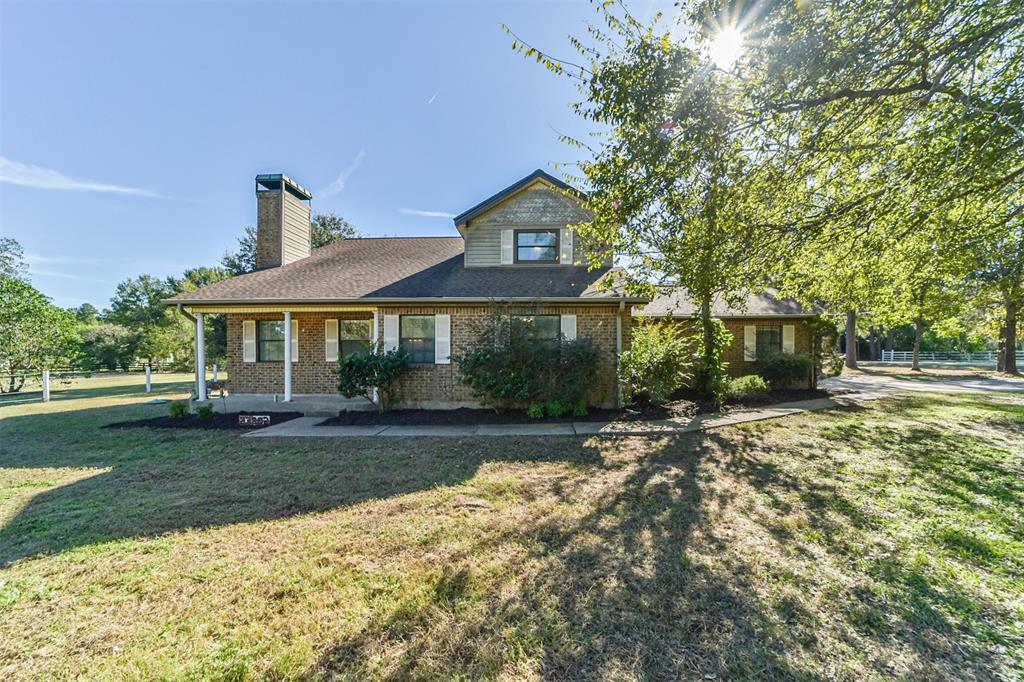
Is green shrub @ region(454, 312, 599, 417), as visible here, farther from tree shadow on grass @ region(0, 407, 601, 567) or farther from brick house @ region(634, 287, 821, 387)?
brick house @ region(634, 287, 821, 387)

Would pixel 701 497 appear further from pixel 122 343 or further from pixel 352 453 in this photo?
pixel 122 343

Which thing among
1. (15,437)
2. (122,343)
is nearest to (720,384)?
(15,437)

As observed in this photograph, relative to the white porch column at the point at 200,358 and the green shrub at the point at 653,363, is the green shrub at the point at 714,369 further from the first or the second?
the white porch column at the point at 200,358

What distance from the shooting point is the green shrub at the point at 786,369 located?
1352 cm

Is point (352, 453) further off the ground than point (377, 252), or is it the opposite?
point (377, 252)

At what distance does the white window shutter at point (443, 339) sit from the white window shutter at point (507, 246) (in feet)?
8.54

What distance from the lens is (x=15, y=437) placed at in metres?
8.04

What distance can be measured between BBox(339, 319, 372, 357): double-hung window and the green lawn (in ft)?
18.5

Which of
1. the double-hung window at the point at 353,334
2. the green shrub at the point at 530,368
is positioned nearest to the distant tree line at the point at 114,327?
the double-hung window at the point at 353,334

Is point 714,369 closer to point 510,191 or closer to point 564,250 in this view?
point 564,250

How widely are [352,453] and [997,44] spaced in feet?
35.2

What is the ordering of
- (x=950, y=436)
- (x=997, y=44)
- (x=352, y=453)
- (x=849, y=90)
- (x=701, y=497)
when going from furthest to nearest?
(x=950, y=436), (x=352, y=453), (x=849, y=90), (x=997, y=44), (x=701, y=497)

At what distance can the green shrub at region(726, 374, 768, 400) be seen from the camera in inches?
453

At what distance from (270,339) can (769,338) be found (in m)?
17.5
